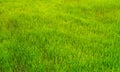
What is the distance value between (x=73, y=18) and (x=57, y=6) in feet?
3.25

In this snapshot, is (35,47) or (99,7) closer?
(35,47)

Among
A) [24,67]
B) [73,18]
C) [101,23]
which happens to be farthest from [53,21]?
[24,67]

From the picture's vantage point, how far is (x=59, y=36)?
5.09 m

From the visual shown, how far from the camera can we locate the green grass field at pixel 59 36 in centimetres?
411

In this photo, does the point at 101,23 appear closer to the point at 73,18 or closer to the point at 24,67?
the point at 73,18

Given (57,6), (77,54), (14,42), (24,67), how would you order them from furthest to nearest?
(57,6), (14,42), (77,54), (24,67)

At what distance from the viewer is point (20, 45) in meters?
4.63

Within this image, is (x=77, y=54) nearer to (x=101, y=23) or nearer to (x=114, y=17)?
(x=101, y=23)

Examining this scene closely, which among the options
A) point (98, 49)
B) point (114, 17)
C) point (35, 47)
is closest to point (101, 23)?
point (114, 17)

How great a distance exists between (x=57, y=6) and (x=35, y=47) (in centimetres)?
272

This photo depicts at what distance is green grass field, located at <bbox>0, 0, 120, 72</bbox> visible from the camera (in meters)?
4.11

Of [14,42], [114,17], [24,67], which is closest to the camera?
[24,67]

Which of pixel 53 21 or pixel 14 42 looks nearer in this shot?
pixel 14 42

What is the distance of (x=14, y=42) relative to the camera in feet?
15.5
